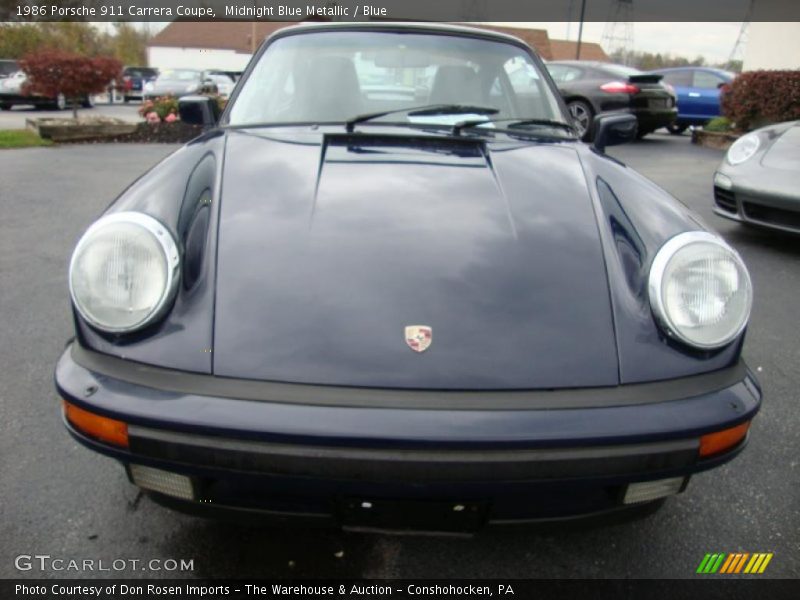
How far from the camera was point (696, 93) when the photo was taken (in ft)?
47.3

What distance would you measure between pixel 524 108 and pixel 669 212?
1.05m

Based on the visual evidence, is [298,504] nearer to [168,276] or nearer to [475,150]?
[168,276]

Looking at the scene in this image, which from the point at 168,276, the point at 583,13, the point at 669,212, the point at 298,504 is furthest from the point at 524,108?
the point at 583,13

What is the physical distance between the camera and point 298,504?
4.87 ft

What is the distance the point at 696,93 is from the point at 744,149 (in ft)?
35.5

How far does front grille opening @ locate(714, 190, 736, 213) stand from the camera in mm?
4914

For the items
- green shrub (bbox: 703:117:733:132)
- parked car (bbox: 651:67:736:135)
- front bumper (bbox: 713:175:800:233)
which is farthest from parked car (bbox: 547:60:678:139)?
front bumper (bbox: 713:175:800:233)

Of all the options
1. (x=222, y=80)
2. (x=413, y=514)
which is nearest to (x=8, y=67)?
(x=222, y=80)

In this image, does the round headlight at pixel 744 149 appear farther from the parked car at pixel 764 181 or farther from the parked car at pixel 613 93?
the parked car at pixel 613 93

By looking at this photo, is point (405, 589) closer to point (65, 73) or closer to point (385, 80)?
point (385, 80)

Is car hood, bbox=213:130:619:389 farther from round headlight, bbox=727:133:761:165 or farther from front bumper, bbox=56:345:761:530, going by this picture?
round headlight, bbox=727:133:761:165

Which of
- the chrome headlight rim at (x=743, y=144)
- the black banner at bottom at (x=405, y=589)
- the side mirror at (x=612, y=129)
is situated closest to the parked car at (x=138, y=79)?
the chrome headlight rim at (x=743, y=144)

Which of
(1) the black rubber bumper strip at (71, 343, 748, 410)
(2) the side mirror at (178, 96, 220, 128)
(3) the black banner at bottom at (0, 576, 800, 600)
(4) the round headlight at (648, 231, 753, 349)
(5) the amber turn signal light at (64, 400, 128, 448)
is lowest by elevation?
(3) the black banner at bottom at (0, 576, 800, 600)

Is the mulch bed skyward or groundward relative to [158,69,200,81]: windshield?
groundward
